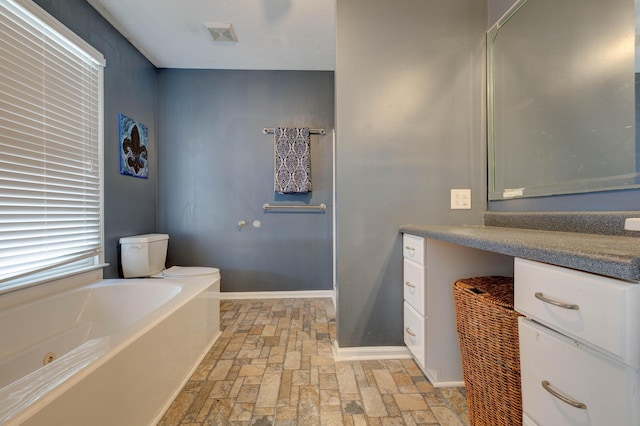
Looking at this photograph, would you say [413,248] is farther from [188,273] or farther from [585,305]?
[188,273]

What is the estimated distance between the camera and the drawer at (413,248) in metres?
1.32

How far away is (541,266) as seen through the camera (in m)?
0.65

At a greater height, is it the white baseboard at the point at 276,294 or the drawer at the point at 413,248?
the drawer at the point at 413,248

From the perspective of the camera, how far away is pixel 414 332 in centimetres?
141

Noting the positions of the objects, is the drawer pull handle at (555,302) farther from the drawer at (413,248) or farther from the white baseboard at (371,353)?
the white baseboard at (371,353)

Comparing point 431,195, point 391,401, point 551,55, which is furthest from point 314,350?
point 551,55

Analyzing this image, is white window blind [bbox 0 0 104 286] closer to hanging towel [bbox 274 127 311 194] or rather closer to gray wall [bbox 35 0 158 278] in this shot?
gray wall [bbox 35 0 158 278]

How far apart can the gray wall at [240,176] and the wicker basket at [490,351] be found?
1773 mm

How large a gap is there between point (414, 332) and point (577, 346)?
91cm

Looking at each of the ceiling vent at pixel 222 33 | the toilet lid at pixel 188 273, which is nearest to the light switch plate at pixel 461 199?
the toilet lid at pixel 188 273

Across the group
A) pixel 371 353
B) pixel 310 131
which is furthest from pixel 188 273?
pixel 310 131

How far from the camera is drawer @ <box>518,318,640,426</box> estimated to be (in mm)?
482

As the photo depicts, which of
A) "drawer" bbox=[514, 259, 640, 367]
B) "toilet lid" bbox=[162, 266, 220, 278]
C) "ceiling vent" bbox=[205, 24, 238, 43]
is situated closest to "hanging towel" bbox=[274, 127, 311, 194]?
"ceiling vent" bbox=[205, 24, 238, 43]

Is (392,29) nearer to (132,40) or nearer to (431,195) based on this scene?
(431,195)
